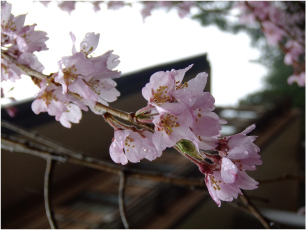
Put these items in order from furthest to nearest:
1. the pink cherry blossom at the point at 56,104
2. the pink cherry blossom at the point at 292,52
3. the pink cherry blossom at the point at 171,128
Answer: the pink cherry blossom at the point at 292,52, the pink cherry blossom at the point at 56,104, the pink cherry blossom at the point at 171,128

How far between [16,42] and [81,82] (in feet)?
0.61

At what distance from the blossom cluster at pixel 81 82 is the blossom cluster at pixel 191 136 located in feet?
0.23

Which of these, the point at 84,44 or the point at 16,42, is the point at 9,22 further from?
the point at 84,44

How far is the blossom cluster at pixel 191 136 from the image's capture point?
0.33m

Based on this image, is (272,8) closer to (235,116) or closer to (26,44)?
(26,44)

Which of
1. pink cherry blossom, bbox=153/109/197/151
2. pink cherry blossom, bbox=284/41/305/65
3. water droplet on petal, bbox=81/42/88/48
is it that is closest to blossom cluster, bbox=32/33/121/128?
water droplet on petal, bbox=81/42/88/48

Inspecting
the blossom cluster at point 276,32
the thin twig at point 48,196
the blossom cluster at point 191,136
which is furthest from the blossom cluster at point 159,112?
the blossom cluster at point 276,32

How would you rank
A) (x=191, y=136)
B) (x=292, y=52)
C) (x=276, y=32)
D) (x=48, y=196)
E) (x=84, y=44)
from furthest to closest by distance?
(x=276, y=32)
(x=292, y=52)
(x=48, y=196)
(x=84, y=44)
(x=191, y=136)

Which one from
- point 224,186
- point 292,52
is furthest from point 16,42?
point 292,52

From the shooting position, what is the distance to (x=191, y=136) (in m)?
0.33

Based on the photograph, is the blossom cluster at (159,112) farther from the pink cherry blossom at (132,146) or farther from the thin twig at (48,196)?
the thin twig at (48,196)

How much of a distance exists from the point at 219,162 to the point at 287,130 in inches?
167

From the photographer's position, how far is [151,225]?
183 cm

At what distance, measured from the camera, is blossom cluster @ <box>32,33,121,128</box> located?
399 millimetres
